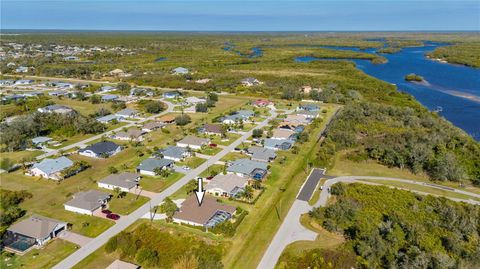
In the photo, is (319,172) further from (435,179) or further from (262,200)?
(435,179)

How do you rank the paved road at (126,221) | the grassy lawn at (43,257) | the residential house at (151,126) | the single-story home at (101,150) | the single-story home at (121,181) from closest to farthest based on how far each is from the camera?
1. the grassy lawn at (43,257)
2. the paved road at (126,221)
3. the single-story home at (121,181)
4. the single-story home at (101,150)
5. the residential house at (151,126)

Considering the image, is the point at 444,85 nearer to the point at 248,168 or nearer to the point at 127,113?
the point at 248,168

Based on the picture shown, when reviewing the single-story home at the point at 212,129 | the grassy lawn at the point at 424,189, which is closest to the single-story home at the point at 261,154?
the single-story home at the point at 212,129

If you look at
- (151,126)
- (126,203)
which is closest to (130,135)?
(151,126)

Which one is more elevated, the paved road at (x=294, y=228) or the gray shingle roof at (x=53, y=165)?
the gray shingle roof at (x=53, y=165)

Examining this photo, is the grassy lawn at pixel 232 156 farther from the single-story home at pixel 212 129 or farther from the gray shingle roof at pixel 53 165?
the gray shingle roof at pixel 53 165

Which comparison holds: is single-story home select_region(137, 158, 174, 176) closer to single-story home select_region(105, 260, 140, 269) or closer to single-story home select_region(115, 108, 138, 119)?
single-story home select_region(105, 260, 140, 269)

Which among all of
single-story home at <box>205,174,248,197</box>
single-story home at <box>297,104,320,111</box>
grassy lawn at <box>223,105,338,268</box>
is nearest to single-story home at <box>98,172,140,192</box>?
single-story home at <box>205,174,248,197</box>
